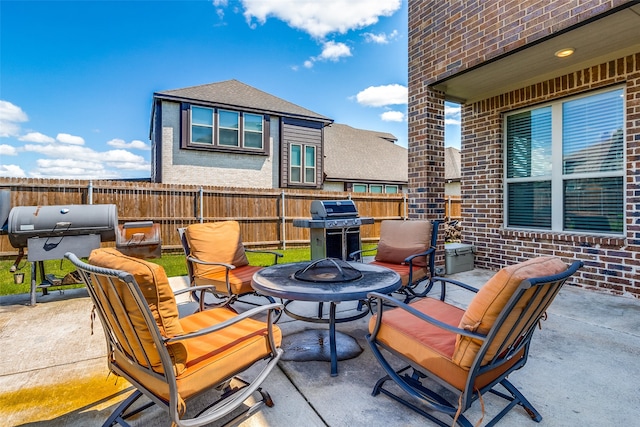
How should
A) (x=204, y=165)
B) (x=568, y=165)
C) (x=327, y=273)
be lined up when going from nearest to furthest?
(x=327, y=273), (x=568, y=165), (x=204, y=165)

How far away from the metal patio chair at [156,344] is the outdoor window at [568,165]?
4.99 meters

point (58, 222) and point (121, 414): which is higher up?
point (58, 222)

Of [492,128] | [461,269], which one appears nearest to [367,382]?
[461,269]

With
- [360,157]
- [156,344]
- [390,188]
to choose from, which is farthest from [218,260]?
[360,157]

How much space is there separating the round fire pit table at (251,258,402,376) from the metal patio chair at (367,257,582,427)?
388mm

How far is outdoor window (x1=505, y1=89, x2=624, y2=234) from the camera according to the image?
447 cm

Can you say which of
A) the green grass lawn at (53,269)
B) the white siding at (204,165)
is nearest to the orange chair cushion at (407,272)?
the green grass lawn at (53,269)

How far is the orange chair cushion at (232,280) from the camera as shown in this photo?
134 inches

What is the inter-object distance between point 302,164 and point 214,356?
12.5m

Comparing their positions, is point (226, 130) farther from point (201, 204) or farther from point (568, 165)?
point (568, 165)

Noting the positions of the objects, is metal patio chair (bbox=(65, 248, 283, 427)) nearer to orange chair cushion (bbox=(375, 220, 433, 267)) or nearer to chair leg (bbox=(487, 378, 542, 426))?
chair leg (bbox=(487, 378, 542, 426))

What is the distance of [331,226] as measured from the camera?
5.34 m

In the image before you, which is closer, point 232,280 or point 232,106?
point 232,280

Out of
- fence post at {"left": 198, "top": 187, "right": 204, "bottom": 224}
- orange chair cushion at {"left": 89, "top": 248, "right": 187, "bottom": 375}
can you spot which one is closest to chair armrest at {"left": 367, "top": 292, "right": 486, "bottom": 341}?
orange chair cushion at {"left": 89, "top": 248, "right": 187, "bottom": 375}
